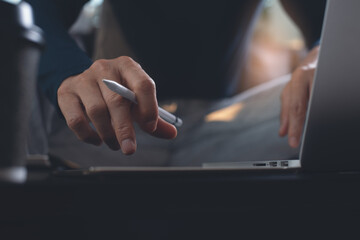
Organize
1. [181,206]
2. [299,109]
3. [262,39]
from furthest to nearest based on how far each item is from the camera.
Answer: [262,39]
[299,109]
[181,206]

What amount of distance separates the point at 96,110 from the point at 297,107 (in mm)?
264

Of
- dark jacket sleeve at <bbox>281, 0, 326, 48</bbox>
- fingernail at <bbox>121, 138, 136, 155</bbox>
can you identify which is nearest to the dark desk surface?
fingernail at <bbox>121, 138, 136, 155</bbox>

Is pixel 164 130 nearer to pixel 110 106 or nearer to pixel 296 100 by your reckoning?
pixel 110 106

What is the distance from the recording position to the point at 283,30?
1412 mm

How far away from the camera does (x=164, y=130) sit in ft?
0.77

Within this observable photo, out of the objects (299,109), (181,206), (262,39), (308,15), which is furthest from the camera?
(262,39)

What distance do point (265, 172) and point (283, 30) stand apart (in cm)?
135

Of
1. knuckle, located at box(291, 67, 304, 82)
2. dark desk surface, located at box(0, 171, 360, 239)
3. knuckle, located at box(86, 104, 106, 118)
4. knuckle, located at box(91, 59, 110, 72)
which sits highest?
knuckle, located at box(91, 59, 110, 72)

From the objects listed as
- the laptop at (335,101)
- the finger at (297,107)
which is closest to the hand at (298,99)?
the finger at (297,107)

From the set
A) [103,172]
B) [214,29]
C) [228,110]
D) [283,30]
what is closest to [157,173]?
[103,172]

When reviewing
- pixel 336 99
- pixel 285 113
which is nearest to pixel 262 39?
pixel 285 113

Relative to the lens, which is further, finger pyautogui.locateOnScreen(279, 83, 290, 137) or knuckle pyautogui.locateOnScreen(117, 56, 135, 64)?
finger pyautogui.locateOnScreen(279, 83, 290, 137)

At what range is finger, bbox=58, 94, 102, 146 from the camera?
8.4 inches

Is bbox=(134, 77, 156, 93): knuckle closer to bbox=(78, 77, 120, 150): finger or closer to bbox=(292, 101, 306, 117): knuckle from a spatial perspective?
bbox=(78, 77, 120, 150): finger
